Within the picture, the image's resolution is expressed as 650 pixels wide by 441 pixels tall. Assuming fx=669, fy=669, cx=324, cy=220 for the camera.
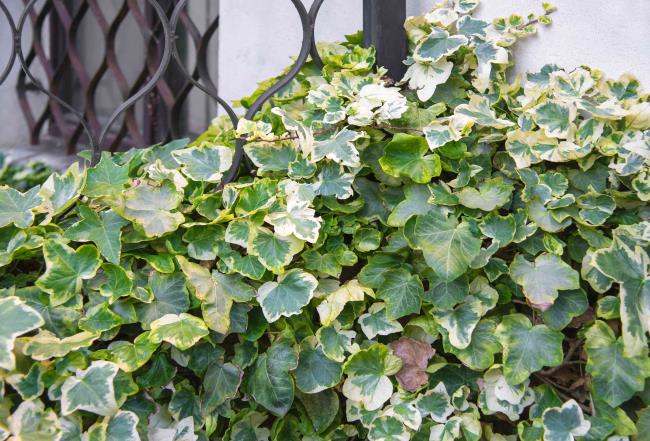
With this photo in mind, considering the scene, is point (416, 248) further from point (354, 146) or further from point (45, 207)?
point (45, 207)

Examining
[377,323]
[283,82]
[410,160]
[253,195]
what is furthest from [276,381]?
[283,82]

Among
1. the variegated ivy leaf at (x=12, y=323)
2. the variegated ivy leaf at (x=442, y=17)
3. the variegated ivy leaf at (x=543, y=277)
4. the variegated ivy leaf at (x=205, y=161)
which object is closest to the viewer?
the variegated ivy leaf at (x=12, y=323)

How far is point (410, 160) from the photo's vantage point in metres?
1.00

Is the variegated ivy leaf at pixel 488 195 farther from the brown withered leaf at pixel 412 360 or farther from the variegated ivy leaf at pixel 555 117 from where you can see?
the brown withered leaf at pixel 412 360

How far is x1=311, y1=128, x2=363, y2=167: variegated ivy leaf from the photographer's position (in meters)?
0.98

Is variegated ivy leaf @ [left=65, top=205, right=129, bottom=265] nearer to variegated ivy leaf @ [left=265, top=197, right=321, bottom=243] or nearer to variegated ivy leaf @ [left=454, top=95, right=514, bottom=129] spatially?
variegated ivy leaf @ [left=265, top=197, right=321, bottom=243]

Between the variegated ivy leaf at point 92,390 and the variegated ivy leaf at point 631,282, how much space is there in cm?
66

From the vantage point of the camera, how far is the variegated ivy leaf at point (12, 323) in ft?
2.68

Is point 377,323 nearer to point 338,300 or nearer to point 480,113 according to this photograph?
point 338,300

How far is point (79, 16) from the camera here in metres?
2.40

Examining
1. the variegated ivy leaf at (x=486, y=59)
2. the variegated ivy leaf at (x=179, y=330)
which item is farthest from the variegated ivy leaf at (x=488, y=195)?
the variegated ivy leaf at (x=179, y=330)

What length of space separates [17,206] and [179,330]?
12.2 inches

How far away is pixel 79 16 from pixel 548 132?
1.95 m

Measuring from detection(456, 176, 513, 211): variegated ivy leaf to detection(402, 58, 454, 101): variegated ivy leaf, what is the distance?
20 centimetres
